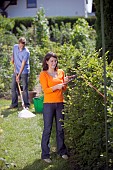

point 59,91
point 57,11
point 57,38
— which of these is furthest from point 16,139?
point 57,11

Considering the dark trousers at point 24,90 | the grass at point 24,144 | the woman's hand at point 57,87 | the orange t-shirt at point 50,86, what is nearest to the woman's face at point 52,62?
the orange t-shirt at point 50,86

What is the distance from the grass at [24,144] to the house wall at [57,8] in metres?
20.6

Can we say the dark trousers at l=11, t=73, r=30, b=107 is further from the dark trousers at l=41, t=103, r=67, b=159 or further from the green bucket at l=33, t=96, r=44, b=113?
the dark trousers at l=41, t=103, r=67, b=159

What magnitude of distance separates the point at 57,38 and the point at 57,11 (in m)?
12.0

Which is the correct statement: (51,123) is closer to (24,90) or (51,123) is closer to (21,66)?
(21,66)

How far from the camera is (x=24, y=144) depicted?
6.61m

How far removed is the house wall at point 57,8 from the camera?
1135 inches

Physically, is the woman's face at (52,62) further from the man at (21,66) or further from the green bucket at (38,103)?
the man at (21,66)

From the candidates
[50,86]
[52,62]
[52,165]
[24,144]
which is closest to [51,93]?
[50,86]

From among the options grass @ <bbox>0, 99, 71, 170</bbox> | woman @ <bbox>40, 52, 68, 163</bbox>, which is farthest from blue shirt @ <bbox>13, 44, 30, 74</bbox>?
woman @ <bbox>40, 52, 68, 163</bbox>

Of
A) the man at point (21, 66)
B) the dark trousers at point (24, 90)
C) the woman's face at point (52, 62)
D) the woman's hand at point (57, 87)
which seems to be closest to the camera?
the woman's hand at point (57, 87)

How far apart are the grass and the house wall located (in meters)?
20.6

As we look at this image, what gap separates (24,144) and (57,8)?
23.2 m

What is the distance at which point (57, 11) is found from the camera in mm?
28906
